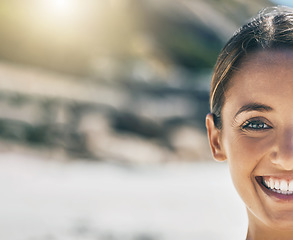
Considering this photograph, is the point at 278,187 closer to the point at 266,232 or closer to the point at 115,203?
the point at 266,232

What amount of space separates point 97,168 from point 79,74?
25.2 ft

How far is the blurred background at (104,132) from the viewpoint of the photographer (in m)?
3.67

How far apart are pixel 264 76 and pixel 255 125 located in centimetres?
18

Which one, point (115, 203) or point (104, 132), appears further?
point (104, 132)

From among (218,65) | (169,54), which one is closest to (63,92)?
(218,65)

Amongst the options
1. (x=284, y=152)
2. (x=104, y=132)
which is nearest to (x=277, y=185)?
(x=284, y=152)

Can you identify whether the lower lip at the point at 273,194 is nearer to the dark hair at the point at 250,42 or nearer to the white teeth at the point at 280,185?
the white teeth at the point at 280,185

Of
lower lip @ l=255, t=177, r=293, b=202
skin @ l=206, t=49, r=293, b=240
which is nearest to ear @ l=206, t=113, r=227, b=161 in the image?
skin @ l=206, t=49, r=293, b=240

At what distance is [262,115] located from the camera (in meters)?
1.59

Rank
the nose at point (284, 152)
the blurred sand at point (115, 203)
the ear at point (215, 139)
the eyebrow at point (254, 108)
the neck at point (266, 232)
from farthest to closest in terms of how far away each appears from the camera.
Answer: the blurred sand at point (115, 203), the ear at point (215, 139), the neck at point (266, 232), the eyebrow at point (254, 108), the nose at point (284, 152)

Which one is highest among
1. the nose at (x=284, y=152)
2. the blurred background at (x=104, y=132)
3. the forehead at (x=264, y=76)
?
the blurred background at (x=104, y=132)

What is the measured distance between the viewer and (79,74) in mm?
13312

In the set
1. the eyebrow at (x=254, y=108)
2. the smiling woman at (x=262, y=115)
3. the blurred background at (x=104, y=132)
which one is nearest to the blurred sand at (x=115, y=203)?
the blurred background at (x=104, y=132)

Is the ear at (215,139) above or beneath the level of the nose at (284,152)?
above
